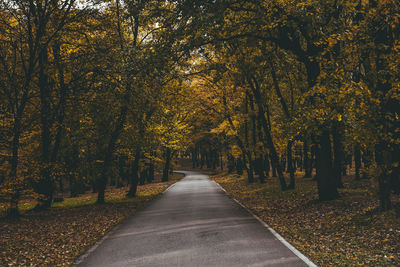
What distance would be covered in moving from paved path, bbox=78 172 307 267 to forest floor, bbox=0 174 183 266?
2.19 feet

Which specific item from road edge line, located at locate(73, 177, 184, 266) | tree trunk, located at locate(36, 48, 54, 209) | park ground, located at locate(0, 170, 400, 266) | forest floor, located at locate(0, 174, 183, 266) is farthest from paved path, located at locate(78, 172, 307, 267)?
tree trunk, located at locate(36, 48, 54, 209)

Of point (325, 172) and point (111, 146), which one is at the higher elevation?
point (111, 146)

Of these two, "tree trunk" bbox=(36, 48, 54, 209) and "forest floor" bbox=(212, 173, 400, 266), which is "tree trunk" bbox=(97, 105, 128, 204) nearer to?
"tree trunk" bbox=(36, 48, 54, 209)

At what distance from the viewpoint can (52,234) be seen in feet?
32.7

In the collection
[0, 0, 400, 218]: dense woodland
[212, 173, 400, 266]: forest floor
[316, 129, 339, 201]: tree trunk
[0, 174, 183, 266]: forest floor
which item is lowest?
[0, 174, 183, 266]: forest floor

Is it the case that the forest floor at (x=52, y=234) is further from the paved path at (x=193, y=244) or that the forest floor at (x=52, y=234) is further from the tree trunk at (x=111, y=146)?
the tree trunk at (x=111, y=146)

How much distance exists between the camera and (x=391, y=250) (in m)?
6.59

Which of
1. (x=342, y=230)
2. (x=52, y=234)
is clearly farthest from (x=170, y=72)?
(x=342, y=230)

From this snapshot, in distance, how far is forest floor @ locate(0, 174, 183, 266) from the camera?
745cm

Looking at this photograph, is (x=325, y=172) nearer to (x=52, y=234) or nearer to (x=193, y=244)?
(x=193, y=244)

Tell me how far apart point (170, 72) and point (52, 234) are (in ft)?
22.9

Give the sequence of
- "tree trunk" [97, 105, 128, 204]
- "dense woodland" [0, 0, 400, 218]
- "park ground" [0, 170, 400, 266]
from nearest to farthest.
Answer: "park ground" [0, 170, 400, 266], "dense woodland" [0, 0, 400, 218], "tree trunk" [97, 105, 128, 204]

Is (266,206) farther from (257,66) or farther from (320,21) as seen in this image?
(320,21)

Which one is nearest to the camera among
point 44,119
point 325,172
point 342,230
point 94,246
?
point 94,246
